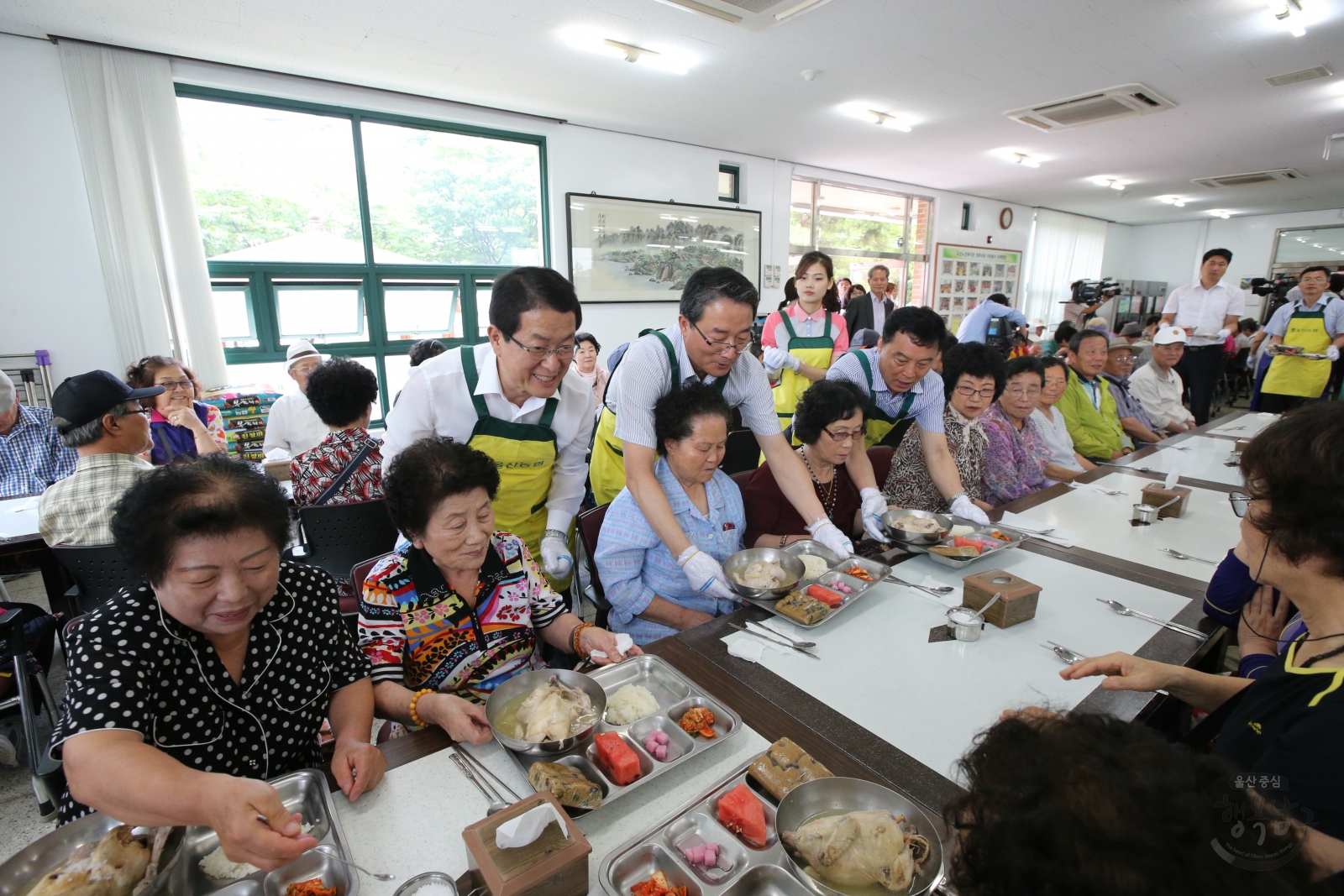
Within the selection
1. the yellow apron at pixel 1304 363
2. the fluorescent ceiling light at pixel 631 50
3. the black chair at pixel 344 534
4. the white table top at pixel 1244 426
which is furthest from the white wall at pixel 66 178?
the yellow apron at pixel 1304 363

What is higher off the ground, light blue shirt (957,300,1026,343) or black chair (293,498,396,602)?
light blue shirt (957,300,1026,343)

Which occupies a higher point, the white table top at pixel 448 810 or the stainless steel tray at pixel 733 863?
the stainless steel tray at pixel 733 863

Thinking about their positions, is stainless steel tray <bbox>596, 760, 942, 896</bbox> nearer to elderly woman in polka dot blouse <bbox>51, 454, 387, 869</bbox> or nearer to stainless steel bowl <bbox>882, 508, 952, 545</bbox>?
elderly woman in polka dot blouse <bbox>51, 454, 387, 869</bbox>

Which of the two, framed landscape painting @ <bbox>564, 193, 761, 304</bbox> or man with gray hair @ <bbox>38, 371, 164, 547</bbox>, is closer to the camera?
man with gray hair @ <bbox>38, 371, 164, 547</bbox>

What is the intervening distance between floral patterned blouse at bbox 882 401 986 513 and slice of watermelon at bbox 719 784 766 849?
1.91 meters

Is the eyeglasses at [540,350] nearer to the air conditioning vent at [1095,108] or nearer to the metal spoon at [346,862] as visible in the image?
the metal spoon at [346,862]

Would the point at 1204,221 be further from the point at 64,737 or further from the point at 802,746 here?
the point at 64,737

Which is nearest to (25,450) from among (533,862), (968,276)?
(533,862)

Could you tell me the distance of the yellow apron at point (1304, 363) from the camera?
219 inches

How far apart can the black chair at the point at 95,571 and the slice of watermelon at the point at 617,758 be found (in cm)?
165

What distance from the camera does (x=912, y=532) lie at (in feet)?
6.56

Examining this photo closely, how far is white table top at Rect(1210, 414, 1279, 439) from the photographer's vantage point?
421 centimetres

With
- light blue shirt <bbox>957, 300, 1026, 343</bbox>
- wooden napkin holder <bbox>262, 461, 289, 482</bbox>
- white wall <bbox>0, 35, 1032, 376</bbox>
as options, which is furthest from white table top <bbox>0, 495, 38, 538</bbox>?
light blue shirt <bbox>957, 300, 1026, 343</bbox>

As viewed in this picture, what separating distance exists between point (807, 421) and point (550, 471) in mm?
1009
